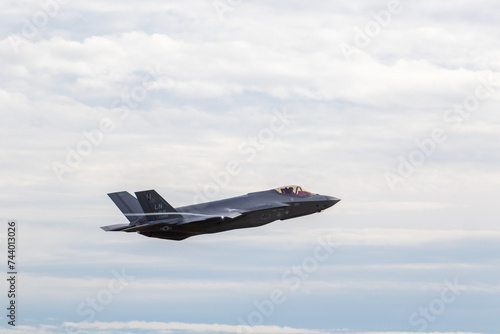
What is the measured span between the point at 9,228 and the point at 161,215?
41.4 ft

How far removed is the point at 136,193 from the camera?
70938 millimetres

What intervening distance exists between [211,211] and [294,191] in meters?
9.92

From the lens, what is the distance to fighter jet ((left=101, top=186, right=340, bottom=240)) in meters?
70.7

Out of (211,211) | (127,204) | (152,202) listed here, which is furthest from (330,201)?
(127,204)

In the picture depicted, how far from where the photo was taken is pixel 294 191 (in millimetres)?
79125

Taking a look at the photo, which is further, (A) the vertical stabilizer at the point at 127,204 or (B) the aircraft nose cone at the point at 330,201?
(B) the aircraft nose cone at the point at 330,201

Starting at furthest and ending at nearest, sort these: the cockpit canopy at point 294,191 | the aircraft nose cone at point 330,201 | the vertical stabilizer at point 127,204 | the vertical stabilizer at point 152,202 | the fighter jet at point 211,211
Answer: the aircraft nose cone at point 330,201, the cockpit canopy at point 294,191, the vertical stabilizer at point 127,204, the fighter jet at point 211,211, the vertical stabilizer at point 152,202

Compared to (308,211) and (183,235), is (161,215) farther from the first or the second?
(308,211)

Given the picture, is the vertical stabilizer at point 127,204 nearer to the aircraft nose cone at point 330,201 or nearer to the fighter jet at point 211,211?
the fighter jet at point 211,211

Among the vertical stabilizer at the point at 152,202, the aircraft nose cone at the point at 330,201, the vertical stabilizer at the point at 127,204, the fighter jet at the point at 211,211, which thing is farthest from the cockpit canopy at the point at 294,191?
the vertical stabilizer at the point at 127,204

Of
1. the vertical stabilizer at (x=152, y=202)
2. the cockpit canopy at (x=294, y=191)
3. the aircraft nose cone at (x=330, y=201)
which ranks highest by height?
the cockpit canopy at (x=294, y=191)

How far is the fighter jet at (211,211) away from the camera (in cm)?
7069

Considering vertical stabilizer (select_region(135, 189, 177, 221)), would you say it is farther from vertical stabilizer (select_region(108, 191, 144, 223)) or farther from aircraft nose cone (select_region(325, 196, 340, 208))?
aircraft nose cone (select_region(325, 196, 340, 208))

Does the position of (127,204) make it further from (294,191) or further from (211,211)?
(294,191)
